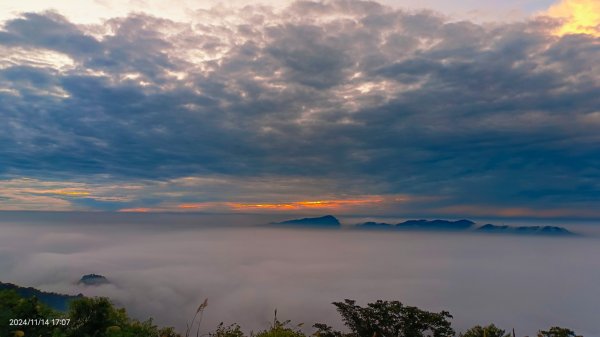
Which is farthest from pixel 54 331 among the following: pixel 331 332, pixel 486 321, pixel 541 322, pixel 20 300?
pixel 541 322

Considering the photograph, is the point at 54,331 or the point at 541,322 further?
the point at 541,322

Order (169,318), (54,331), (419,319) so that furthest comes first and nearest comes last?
(169,318), (419,319), (54,331)

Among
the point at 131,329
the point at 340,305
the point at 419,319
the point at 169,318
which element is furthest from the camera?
the point at 169,318

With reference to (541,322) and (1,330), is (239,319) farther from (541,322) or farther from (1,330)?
(1,330)

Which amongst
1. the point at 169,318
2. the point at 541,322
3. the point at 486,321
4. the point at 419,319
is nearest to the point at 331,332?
the point at 419,319

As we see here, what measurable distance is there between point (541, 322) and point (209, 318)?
573 ft

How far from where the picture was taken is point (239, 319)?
184375mm

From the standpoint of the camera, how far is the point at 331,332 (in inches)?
1543

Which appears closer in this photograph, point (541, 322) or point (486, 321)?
point (486, 321)

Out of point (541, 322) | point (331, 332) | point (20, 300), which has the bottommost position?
point (541, 322)

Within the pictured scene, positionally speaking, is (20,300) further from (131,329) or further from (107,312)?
(131,329)

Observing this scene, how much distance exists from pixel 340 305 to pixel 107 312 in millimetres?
35678

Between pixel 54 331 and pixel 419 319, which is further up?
pixel 54 331

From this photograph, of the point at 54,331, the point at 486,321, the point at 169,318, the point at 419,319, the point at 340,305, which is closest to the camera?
the point at 54,331
